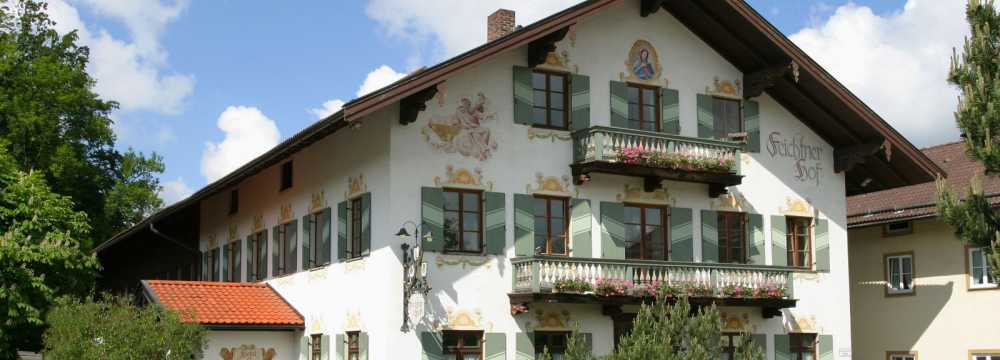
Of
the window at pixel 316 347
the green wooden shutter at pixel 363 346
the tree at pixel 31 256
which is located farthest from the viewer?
the tree at pixel 31 256

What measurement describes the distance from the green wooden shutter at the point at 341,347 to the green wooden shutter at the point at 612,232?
5290 mm

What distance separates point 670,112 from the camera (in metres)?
26.1

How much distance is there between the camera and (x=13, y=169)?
3069 centimetres

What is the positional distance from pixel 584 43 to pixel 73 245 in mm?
14089

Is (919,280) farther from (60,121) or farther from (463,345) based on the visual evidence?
(60,121)

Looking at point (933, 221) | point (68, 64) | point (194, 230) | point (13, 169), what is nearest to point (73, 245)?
point (13, 169)

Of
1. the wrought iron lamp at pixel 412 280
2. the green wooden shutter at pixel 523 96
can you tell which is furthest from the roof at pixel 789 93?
the wrought iron lamp at pixel 412 280

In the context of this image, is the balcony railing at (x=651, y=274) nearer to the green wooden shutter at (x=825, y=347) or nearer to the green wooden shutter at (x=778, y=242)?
the green wooden shutter at (x=778, y=242)

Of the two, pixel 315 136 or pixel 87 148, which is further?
pixel 87 148

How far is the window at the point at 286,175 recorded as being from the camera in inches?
1122

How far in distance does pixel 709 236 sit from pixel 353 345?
7.70 metres

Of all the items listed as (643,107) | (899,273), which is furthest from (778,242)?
(899,273)

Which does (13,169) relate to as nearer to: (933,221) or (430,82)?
(430,82)

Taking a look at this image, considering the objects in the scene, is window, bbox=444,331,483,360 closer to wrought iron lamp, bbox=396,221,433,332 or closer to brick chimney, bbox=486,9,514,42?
wrought iron lamp, bbox=396,221,433,332
